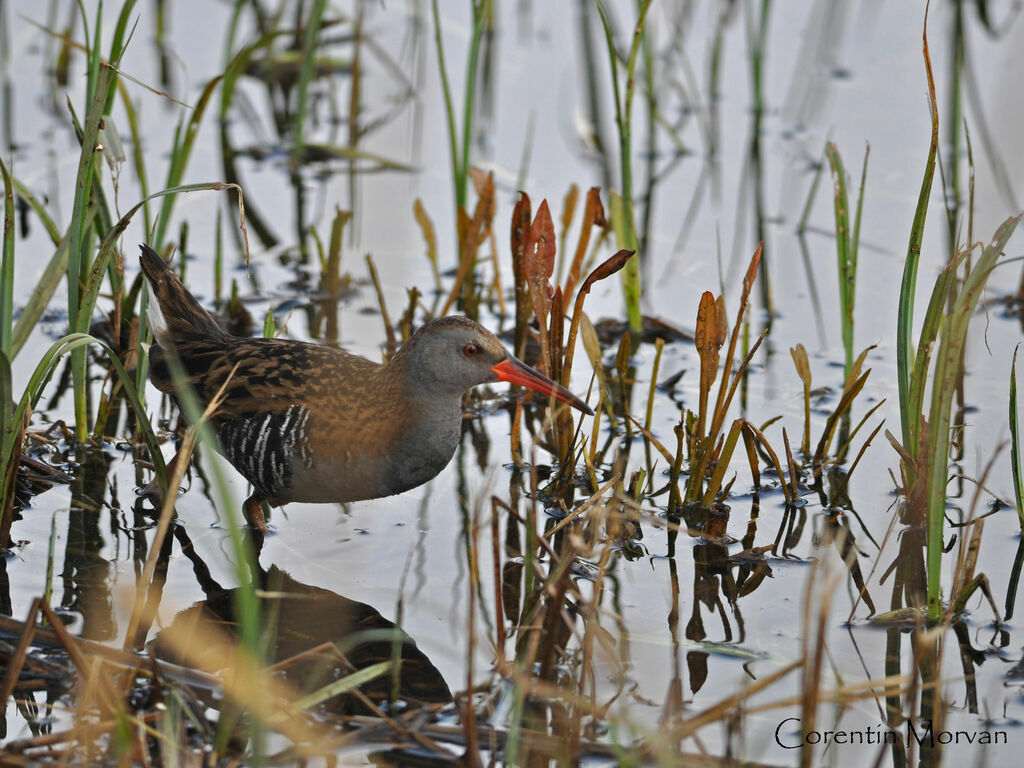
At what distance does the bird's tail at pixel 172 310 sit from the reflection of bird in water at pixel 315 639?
0.85 metres

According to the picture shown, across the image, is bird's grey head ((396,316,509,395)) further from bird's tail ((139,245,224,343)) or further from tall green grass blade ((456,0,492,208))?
tall green grass blade ((456,0,492,208))

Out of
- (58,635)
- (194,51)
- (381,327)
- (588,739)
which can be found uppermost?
(194,51)

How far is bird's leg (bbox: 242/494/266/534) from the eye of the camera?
4.65m

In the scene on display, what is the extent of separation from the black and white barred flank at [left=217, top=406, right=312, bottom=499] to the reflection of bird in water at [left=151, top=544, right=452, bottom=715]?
0.97 feet

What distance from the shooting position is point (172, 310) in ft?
15.8

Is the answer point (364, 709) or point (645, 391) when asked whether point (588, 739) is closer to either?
point (364, 709)

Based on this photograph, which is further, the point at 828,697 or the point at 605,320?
the point at 605,320

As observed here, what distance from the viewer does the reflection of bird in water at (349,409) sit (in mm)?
4348

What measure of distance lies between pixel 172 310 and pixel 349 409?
33.4 inches

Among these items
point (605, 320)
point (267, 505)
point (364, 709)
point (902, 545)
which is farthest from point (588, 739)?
point (605, 320)

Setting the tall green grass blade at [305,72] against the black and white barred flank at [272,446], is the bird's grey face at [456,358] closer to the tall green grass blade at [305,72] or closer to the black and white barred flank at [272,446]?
the black and white barred flank at [272,446]

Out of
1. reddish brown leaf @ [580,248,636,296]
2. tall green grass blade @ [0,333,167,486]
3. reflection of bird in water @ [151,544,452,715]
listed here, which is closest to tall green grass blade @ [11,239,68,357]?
tall green grass blade @ [0,333,167,486]

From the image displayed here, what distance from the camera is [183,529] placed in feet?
14.9

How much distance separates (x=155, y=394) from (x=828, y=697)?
129 inches
